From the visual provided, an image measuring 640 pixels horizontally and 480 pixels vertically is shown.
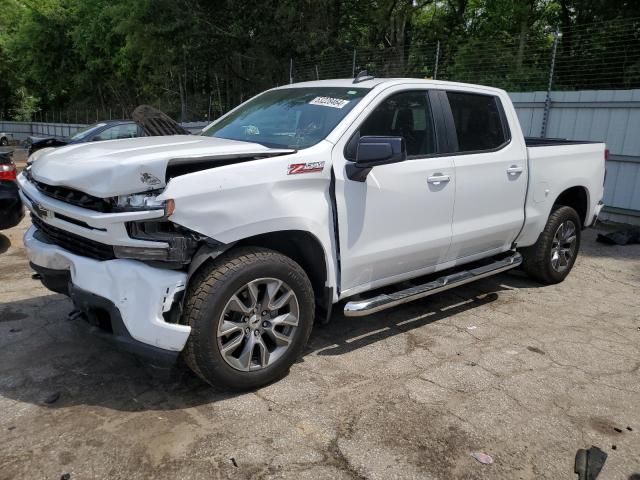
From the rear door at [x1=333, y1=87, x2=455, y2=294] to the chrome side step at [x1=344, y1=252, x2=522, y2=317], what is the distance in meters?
0.13

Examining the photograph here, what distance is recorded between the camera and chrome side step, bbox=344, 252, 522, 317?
3.72 metres

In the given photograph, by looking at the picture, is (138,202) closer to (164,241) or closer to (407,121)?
(164,241)

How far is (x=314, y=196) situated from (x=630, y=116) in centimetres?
773

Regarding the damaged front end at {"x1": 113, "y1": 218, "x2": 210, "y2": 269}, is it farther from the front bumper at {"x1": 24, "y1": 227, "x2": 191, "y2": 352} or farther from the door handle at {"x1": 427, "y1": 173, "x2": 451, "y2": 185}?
the door handle at {"x1": 427, "y1": 173, "x2": 451, "y2": 185}

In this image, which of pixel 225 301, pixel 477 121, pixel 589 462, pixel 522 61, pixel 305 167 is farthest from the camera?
pixel 522 61

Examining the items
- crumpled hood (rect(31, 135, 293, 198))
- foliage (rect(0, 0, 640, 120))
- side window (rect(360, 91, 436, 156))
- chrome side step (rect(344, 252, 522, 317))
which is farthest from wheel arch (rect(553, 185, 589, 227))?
foliage (rect(0, 0, 640, 120))

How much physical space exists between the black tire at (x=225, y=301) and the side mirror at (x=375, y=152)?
0.78 m

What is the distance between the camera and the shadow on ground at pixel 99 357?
333cm

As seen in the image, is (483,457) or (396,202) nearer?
(483,457)

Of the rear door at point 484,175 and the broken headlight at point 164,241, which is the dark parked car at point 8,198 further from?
the rear door at point 484,175

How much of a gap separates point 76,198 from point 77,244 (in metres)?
0.28

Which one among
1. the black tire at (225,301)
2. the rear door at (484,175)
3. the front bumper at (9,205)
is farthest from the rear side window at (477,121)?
the front bumper at (9,205)

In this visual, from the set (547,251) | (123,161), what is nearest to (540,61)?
(547,251)

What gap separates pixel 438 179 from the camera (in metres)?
4.17
